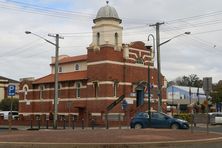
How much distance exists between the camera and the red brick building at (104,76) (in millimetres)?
62281

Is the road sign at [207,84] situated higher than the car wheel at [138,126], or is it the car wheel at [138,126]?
the road sign at [207,84]

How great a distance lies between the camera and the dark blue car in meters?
35.1

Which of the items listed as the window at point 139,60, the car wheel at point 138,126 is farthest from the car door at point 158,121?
the window at point 139,60

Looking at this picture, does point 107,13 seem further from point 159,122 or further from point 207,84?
point 207,84

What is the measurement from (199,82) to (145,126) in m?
112

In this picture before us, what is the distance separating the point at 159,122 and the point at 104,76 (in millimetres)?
26994

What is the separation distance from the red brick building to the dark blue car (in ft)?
74.1

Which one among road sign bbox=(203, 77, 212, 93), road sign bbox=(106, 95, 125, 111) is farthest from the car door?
road sign bbox=(106, 95, 125, 111)

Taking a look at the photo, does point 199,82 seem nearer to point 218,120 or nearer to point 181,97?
point 181,97

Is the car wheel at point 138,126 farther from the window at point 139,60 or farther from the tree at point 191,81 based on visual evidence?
the tree at point 191,81

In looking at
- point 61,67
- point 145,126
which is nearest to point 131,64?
point 61,67

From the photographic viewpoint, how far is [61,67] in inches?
2955

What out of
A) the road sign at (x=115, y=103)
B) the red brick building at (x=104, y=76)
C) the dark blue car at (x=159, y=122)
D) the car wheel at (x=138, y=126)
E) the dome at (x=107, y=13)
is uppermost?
the dome at (x=107, y=13)

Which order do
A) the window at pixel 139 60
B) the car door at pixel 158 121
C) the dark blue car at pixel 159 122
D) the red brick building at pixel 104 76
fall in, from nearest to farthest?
the dark blue car at pixel 159 122, the car door at pixel 158 121, the red brick building at pixel 104 76, the window at pixel 139 60
